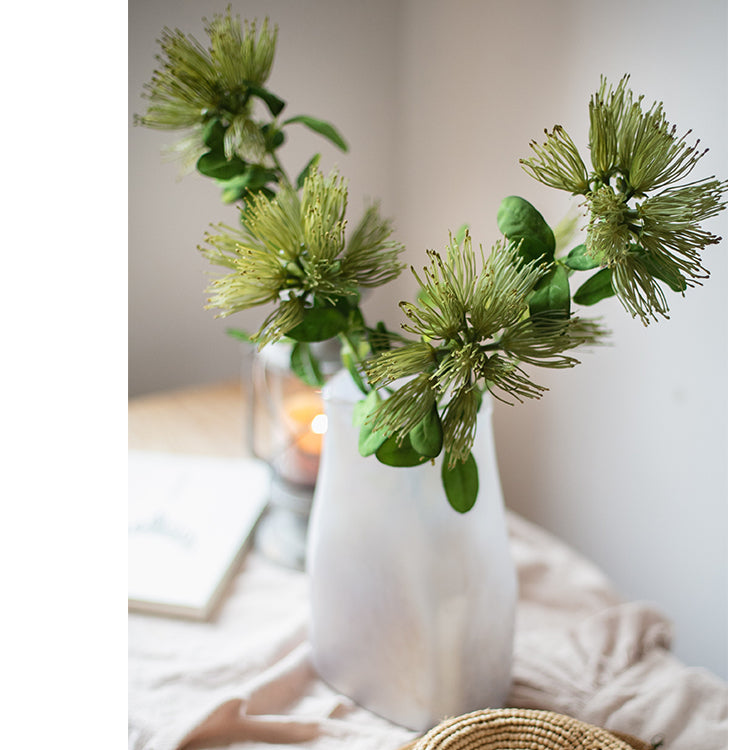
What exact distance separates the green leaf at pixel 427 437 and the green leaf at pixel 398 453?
16 mm

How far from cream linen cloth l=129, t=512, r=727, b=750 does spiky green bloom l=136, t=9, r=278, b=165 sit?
35cm

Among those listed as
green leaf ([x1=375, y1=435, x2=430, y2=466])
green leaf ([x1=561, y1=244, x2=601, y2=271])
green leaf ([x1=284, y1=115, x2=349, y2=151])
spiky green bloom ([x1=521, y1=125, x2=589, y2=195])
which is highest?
green leaf ([x1=284, y1=115, x2=349, y2=151])

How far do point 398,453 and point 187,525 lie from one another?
38 cm

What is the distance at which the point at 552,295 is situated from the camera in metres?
0.34

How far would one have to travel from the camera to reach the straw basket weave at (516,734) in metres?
0.36

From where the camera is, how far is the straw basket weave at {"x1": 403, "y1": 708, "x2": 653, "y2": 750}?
1.18 ft

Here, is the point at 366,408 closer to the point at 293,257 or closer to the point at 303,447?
the point at 293,257

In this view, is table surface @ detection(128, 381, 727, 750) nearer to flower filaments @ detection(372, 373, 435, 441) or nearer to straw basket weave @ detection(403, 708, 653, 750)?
straw basket weave @ detection(403, 708, 653, 750)

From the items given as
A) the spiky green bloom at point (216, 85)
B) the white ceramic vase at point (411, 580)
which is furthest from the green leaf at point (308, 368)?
the spiky green bloom at point (216, 85)

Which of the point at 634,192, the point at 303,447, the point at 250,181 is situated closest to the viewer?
the point at 634,192

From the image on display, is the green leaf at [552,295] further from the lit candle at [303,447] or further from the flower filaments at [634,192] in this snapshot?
the lit candle at [303,447]

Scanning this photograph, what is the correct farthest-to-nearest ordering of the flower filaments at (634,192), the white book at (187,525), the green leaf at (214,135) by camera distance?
the white book at (187,525), the green leaf at (214,135), the flower filaments at (634,192)

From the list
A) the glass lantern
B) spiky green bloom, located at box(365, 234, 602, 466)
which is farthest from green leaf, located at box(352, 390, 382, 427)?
the glass lantern

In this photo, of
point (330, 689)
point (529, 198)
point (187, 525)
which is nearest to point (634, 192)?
point (529, 198)
